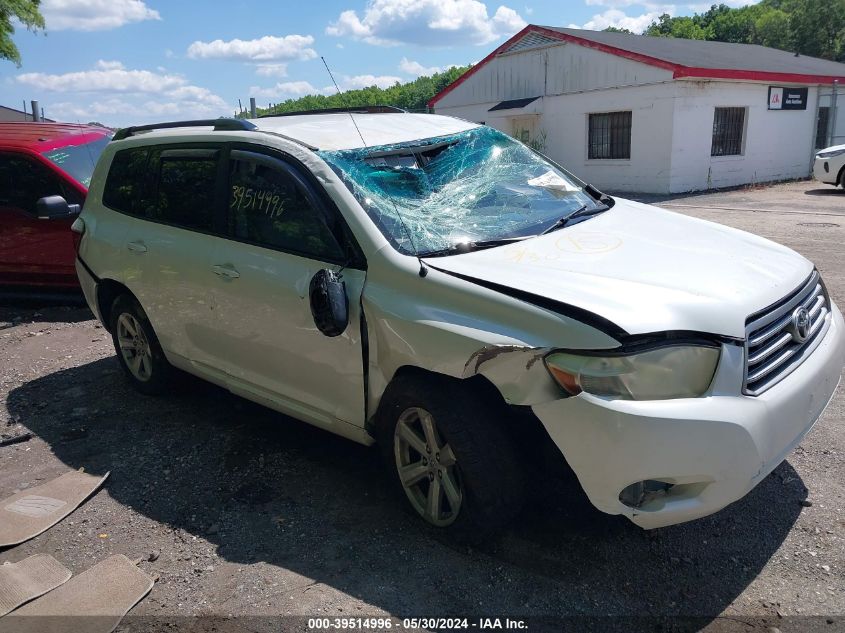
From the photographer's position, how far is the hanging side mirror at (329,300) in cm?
311

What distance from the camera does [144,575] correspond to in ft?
10.1

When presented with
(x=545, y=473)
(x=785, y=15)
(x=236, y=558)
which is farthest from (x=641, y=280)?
(x=785, y=15)

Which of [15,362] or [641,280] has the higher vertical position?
[641,280]

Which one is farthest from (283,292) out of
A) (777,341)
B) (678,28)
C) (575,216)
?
(678,28)

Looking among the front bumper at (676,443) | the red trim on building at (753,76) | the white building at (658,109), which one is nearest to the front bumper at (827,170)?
the white building at (658,109)

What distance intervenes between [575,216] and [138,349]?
3.21 meters

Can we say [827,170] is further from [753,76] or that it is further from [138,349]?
[138,349]

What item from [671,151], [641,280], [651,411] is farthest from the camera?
[671,151]

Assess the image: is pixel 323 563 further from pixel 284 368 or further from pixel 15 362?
pixel 15 362

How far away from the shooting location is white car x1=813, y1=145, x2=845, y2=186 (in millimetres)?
15633

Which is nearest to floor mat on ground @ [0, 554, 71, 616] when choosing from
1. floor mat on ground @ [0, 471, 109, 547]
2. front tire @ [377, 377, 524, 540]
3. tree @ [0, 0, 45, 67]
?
floor mat on ground @ [0, 471, 109, 547]

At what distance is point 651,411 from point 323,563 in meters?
1.57

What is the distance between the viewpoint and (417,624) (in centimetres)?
267

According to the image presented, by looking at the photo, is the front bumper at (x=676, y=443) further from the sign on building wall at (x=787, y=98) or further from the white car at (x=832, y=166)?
the sign on building wall at (x=787, y=98)
